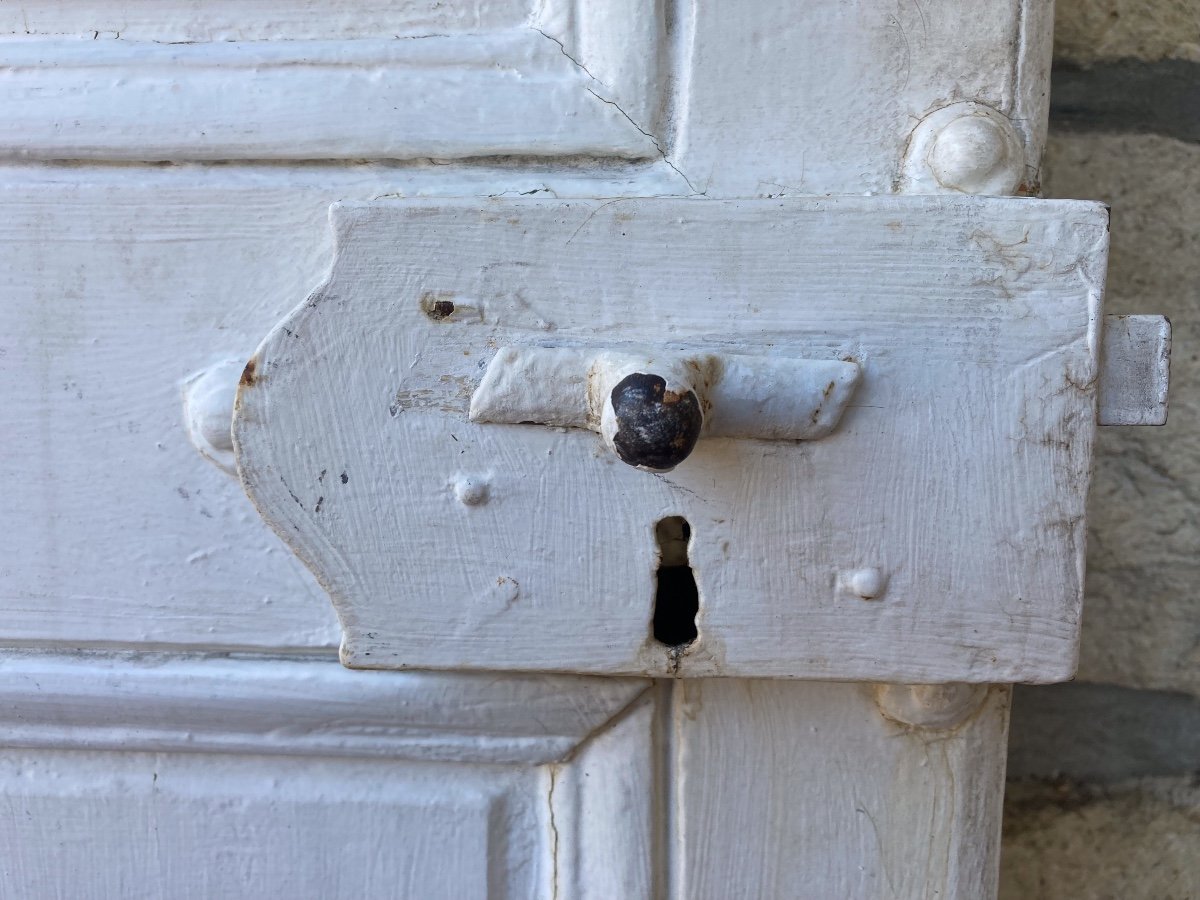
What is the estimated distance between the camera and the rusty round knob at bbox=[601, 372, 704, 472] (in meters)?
0.31

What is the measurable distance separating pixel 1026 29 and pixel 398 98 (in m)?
0.28

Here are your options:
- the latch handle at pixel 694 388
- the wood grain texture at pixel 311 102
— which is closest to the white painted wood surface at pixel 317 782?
the latch handle at pixel 694 388

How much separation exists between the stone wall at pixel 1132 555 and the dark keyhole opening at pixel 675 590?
0.26 meters

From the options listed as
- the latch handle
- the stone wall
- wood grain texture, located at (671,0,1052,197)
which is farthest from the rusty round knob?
the stone wall

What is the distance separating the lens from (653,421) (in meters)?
0.31

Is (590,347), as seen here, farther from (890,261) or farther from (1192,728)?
(1192,728)

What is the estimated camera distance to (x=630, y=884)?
1.45 feet

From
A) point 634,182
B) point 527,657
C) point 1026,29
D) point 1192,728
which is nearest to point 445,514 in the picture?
point 527,657

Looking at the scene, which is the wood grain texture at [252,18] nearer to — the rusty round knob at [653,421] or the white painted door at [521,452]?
the white painted door at [521,452]

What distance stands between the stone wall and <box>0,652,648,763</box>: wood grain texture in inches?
11.4

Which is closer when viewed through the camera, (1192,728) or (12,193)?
(12,193)

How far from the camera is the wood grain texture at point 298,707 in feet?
1.45

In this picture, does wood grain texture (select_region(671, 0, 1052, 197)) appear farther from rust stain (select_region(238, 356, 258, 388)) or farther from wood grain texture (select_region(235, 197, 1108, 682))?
rust stain (select_region(238, 356, 258, 388))

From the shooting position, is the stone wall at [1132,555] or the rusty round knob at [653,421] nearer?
the rusty round knob at [653,421]
